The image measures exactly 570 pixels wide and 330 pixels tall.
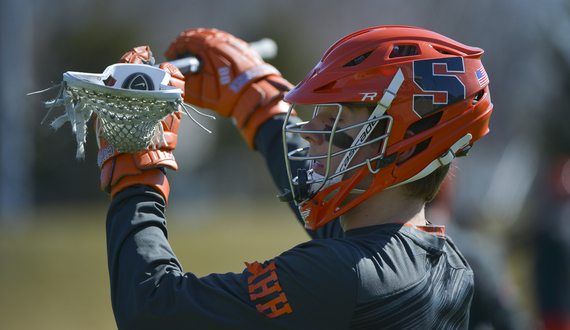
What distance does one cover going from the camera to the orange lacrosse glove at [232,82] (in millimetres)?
2721

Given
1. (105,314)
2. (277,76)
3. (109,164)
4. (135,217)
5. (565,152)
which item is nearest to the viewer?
(135,217)

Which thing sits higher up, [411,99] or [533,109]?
[411,99]

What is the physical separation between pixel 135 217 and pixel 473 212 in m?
7.47

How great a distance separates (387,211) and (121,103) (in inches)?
41.3

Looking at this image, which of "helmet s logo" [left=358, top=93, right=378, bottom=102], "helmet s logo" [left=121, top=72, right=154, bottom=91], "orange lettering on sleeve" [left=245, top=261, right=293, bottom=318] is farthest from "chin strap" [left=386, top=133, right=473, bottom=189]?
"helmet s logo" [left=121, top=72, right=154, bottom=91]

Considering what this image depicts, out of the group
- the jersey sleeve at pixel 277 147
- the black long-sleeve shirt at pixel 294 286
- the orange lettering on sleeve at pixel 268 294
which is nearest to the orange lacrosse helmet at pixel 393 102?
the black long-sleeve shirt at pixel 294 286

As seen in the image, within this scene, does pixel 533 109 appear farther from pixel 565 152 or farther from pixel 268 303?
pixel 268 303

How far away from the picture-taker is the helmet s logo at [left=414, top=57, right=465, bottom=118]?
1767 mm

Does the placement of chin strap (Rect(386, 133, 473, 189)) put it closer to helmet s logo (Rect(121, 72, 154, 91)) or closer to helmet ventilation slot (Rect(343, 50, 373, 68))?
helmet ventilation slot (Rect(343, 50, 373, 68))

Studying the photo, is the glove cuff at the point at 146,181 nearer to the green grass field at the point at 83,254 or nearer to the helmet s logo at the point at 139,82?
the helmet s logo at the point at 139,82

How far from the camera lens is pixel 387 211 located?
71.9 inches

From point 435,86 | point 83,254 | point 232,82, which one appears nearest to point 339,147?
point 435,86

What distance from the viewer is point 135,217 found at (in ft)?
5.61

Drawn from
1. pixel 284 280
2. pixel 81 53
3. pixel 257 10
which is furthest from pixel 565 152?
pixel 257 10
